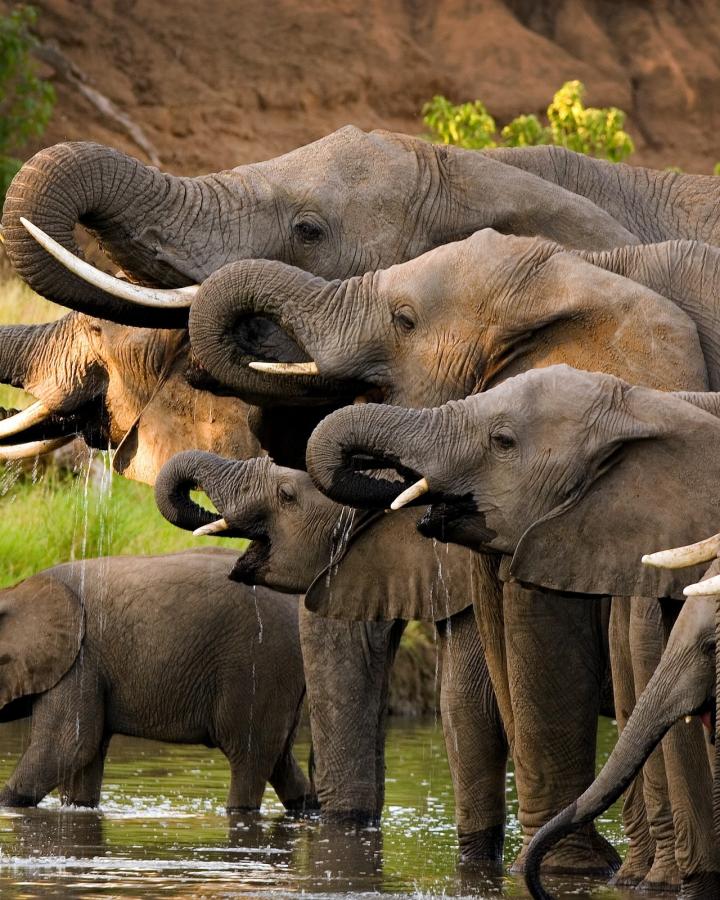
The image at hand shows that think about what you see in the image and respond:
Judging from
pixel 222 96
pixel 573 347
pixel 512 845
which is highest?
pixel 222 96

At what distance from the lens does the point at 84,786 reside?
1032 centimetres

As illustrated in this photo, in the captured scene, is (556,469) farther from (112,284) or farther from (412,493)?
(112,284)

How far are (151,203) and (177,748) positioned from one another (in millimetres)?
5577

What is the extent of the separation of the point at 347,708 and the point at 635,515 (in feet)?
11.6

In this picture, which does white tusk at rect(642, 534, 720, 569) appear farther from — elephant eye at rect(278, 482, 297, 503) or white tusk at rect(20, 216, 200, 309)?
elephant eye at rect(278, 482, 297, 503)

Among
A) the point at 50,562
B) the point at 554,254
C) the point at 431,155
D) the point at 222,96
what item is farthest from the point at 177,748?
the point at 222,96

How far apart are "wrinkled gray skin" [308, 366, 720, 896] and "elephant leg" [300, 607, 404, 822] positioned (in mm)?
3306

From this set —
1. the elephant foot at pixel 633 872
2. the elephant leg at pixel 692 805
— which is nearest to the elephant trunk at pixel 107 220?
the elephant foot at pixel 633 872

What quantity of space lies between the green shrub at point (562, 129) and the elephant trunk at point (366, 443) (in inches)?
637

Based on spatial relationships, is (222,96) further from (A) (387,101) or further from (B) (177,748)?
(B) (177,748)

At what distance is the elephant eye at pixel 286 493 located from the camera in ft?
28.5

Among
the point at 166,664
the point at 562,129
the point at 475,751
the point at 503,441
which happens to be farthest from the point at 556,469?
the point at 562,129

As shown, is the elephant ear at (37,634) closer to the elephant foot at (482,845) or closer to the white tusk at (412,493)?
the elephant foot at (482,845)

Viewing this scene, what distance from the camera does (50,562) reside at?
1566cm
